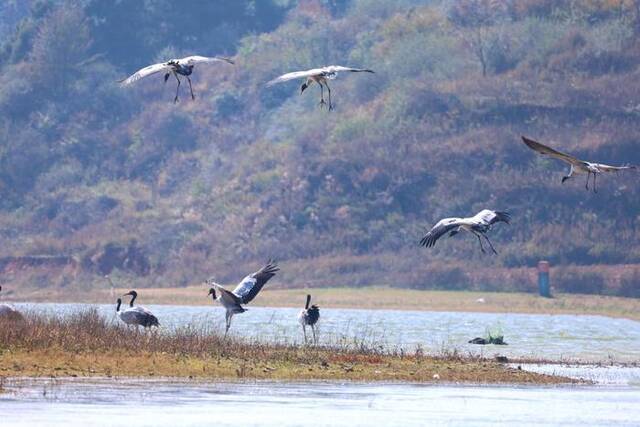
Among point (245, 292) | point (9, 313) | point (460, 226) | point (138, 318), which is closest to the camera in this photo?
point (460, 226)

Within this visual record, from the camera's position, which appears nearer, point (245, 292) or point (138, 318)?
point (138, 318)

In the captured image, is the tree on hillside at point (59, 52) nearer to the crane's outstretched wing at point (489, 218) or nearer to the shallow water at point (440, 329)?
the shallow water at point (440, 329)

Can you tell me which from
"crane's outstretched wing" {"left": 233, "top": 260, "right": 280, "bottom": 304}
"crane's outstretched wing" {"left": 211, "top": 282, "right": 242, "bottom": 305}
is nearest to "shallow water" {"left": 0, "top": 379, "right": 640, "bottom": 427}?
"crane's outstretched wing" {"left": 211, "top": 282, "right": 242, "bottom": 305}

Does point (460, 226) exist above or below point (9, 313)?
above

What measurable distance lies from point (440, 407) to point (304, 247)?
52358 millimetres

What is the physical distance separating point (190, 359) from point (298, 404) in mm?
4860

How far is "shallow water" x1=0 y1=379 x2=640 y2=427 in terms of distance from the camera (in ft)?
77.3

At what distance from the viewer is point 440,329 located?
2021 inches

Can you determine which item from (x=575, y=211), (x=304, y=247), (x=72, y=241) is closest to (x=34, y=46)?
(x=72, y=241)

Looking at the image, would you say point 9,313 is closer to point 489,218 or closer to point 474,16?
point 489,218

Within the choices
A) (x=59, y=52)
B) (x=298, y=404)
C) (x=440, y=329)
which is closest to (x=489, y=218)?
(x=298, y=404)

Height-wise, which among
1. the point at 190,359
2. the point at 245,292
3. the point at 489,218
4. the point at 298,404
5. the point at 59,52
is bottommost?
the point at 298,404

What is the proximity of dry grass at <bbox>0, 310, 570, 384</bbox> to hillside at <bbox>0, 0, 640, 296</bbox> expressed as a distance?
3733cm

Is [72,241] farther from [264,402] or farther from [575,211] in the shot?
[264,402]
